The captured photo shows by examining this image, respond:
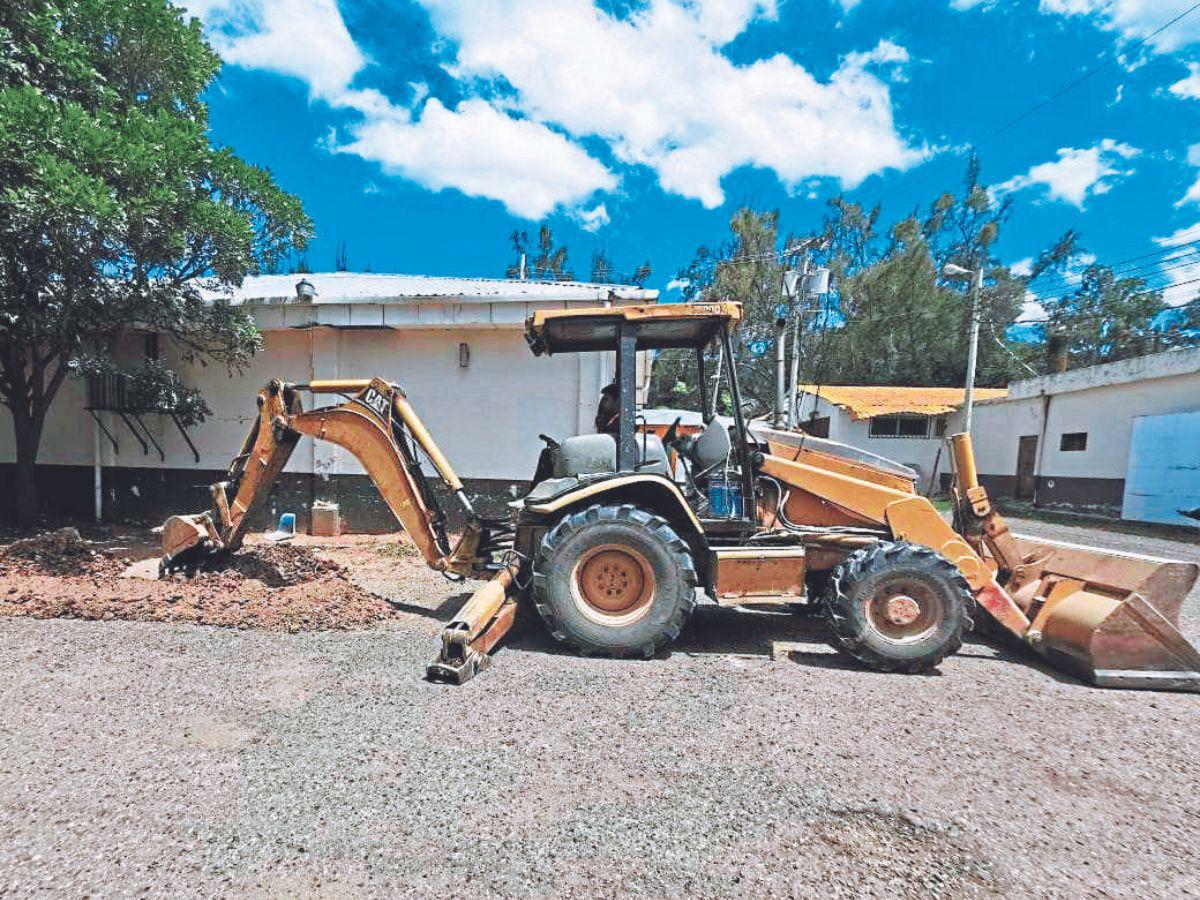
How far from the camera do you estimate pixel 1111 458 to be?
1467 cm

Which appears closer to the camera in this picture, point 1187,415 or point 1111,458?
point 1187,415

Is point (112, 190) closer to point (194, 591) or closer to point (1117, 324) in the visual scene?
point (194, 591)

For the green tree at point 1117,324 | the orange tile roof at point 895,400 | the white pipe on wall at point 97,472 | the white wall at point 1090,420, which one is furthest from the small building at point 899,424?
the white pipe on wall at point 97,472

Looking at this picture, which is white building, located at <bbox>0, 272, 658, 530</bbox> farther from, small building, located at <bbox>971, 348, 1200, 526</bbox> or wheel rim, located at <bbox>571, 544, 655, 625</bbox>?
small building, located at <bbox>971, 348, 1200, 526</bbox>

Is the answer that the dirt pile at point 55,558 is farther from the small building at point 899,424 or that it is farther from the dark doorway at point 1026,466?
the dark doorway at point 1026,466

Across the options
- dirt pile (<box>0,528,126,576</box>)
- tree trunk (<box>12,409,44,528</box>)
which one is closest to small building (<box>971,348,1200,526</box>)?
dirt pile (<box>0,528,126,576</box>)

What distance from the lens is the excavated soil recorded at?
5012 mm

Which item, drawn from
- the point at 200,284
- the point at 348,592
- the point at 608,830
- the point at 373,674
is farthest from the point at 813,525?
the point at 200,284

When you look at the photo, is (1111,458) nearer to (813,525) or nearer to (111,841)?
(813,525)

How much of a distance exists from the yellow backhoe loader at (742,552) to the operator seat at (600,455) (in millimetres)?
12

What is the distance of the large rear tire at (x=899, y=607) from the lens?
13.7 feet

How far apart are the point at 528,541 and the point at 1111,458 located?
635 inches

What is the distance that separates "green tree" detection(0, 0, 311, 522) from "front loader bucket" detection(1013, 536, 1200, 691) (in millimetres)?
8952

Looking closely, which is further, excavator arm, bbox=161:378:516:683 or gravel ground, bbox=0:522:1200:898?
excavator arm, bbox=161:378:516:683
